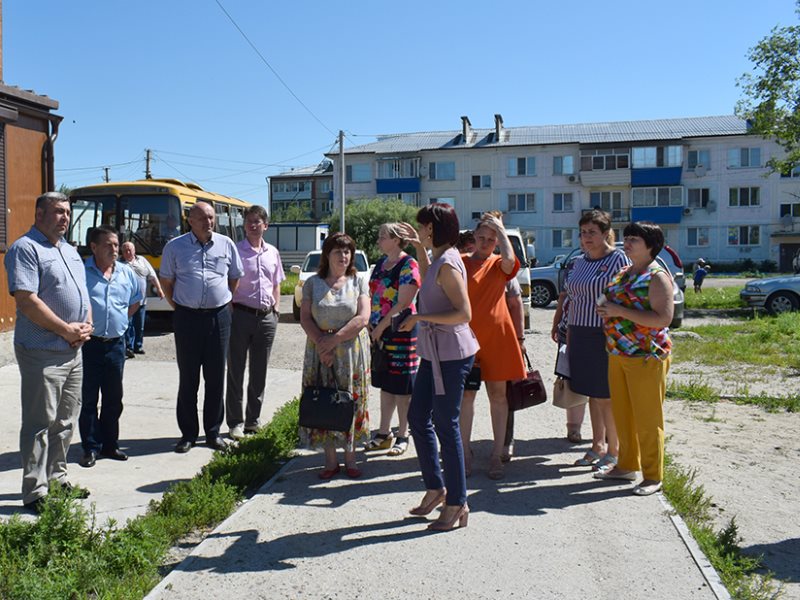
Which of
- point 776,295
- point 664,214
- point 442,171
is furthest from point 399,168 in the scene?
point 776,295

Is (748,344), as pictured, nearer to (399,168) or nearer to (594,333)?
(594,333)

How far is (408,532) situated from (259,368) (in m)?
3.00

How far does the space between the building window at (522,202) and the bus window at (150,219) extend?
45431 millimetres

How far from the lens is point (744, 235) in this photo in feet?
183

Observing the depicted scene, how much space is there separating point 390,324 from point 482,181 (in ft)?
177

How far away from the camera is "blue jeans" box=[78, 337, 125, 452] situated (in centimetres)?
614

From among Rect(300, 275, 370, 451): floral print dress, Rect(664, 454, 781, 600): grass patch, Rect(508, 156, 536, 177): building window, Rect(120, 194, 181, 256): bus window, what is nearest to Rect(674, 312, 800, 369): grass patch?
Rect(664, 454, 781, 600): grass patch

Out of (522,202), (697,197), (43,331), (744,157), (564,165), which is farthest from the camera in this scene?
(522,202)

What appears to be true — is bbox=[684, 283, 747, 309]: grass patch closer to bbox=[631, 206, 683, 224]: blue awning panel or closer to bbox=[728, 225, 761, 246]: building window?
bbox=[631, 206, 683, 224]: blue awning panel

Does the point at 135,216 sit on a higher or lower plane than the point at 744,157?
lower

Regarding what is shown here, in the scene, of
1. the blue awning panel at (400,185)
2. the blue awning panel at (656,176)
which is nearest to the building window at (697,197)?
the blue awning panel at (656,176)

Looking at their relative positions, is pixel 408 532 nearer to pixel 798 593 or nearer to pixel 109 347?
pixel 798 593

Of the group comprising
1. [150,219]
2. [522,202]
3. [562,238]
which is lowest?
[150,219]

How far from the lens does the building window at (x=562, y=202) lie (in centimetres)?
5762
